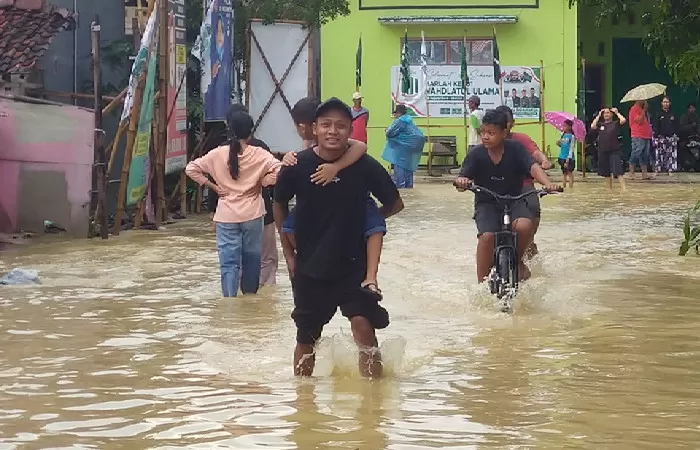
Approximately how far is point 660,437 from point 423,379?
5.71 feet

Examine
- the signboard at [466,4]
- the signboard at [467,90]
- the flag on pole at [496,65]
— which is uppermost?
the signboard at [466,4]

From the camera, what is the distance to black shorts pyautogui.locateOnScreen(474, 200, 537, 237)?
10227 mm

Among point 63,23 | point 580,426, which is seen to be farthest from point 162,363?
point 63,23

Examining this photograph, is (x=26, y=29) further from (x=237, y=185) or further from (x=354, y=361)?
(x=354, y=361)

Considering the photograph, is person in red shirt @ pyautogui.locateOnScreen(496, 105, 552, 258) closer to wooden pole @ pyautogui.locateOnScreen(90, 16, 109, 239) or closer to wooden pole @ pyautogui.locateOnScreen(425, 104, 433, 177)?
wooden pole @ pyautogui.locateOnScreen(90, 16, 109, 239)

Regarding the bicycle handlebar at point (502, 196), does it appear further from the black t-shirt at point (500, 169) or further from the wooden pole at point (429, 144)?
the wooden pole at point (429, 144)

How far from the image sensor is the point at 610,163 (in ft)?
80.7

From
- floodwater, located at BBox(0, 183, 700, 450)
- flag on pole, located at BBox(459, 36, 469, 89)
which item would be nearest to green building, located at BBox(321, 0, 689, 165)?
flag on pole, located at BBox(459, 36, 469, 89)

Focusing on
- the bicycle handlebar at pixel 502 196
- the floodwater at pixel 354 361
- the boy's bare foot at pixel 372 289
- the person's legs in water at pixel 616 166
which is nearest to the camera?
the floodwater at pixel 354 361

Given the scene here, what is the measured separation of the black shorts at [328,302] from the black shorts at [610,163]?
59.3 ft

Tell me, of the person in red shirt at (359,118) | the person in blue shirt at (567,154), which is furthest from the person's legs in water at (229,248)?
the person in blue shirt at (567,154)

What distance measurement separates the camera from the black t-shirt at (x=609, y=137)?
80.2 ft

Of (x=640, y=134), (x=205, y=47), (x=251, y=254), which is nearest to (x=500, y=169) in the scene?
(x=251, y=254)

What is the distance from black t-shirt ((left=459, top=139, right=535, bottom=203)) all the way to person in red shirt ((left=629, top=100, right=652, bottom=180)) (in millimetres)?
16884
